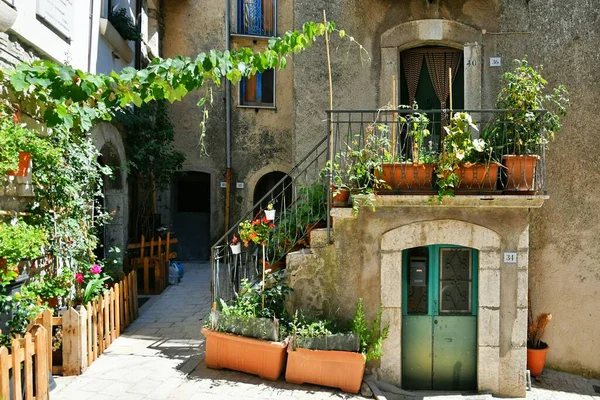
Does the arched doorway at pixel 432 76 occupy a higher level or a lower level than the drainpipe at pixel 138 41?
lower

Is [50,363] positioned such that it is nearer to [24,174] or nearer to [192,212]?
[24,174]

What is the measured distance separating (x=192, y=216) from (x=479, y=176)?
28.9 ft

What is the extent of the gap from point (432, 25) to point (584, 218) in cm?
360

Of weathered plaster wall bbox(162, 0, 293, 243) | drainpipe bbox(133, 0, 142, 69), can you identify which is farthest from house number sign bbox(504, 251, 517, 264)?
drainpipe bbox(133, 0, 142, 69)

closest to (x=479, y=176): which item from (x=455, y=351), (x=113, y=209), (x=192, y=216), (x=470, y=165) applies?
(x=470, y=165)

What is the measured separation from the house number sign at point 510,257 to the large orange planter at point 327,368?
210cm

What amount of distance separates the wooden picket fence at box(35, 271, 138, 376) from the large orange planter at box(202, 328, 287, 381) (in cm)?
138

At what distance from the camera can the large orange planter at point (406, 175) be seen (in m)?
5.24

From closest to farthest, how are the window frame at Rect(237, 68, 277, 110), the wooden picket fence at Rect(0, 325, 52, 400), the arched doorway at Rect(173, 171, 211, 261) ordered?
1. the wooden picket fence at Rect(0, 325, 52, 400)
2. the window frame at Rect(237, 68, 277, 110)
3. the arched doorway at Rect(173, 171, 211, 261)

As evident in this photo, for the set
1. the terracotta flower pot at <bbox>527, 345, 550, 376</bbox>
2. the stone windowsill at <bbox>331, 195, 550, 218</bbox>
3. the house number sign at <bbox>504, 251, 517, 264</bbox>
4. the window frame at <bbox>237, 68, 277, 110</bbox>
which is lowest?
the terracotta flower pot at <bbox>527, 345, 550, 376</bbox>

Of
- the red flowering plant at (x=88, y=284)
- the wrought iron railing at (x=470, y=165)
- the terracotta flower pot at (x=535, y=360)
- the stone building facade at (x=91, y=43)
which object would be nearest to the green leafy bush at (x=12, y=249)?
the stone building facade at (x=91, y=43)

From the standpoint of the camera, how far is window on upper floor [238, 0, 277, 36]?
1186 cm

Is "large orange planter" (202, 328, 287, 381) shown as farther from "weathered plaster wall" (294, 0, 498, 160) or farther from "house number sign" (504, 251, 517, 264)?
"weathered plaster wall" (294, 0, 498, 160)

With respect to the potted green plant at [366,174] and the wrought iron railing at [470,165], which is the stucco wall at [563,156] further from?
the potted green plant at [366,174]
